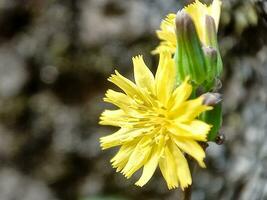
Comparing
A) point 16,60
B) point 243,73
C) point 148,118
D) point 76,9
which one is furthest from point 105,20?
point 148,118

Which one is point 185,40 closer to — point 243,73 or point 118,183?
point 243,73

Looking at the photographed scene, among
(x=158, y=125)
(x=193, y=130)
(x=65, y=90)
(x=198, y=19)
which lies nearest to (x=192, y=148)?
(x=193, y=130)

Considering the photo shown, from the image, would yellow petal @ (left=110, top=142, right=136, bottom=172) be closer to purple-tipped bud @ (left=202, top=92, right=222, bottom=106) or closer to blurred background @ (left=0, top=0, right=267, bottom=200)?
purple-tipped bud @ (left=202, top=92, right=222, bottom=106)

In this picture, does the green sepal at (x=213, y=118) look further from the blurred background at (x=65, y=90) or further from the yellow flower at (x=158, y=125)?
the blurred background at (x=65, y=90)

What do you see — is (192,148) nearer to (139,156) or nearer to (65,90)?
(139,156)

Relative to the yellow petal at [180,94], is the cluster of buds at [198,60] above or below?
above

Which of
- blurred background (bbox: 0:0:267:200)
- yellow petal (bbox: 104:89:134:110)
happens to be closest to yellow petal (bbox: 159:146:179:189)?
yellow petal (bbox: 104:89:134:110)

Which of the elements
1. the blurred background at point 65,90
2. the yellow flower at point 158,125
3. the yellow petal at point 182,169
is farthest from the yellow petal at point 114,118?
the blurred background at point 65,90
